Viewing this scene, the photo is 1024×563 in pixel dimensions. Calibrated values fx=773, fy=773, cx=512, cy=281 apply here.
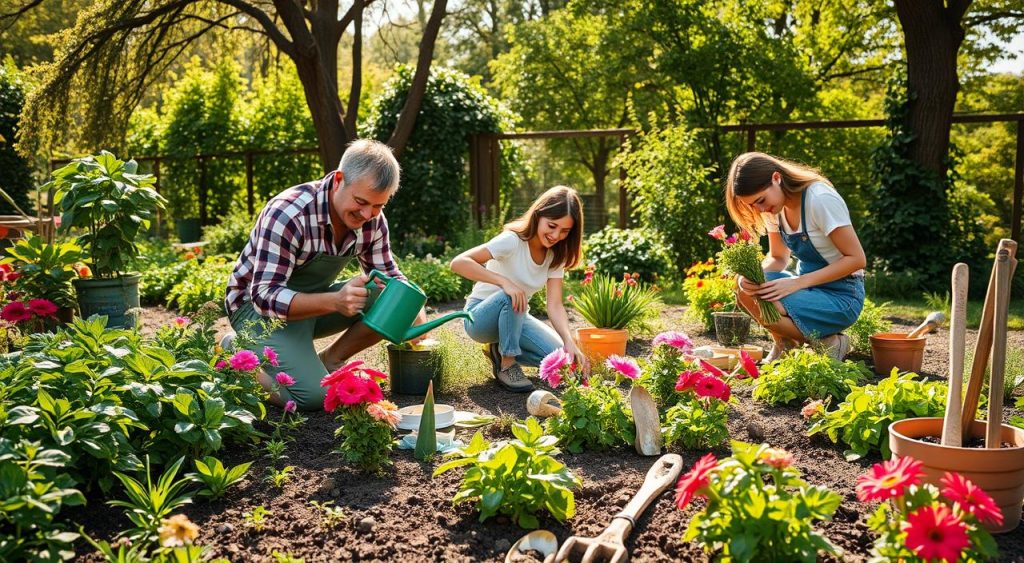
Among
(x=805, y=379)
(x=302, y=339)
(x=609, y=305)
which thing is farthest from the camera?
(x=609, y=305)

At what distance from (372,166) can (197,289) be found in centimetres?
383

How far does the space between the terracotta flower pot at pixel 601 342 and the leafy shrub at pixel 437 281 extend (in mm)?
2676

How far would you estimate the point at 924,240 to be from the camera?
742 cm

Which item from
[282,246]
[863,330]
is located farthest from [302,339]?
[863,330]

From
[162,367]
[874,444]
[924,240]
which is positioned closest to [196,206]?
[924,240]

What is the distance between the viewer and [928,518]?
141 cm

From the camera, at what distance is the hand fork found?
69.1 inches

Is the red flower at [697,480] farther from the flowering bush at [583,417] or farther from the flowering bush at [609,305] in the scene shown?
the flowering bush at [609,305]

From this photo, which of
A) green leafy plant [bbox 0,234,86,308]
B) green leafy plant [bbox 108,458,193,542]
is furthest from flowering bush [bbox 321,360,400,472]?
green leafy plant [bbox 0,234,86,308]

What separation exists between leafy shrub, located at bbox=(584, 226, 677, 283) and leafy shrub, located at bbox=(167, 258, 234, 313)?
313cm

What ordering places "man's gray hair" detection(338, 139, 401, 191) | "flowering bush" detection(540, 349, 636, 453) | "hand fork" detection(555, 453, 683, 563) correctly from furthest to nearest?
"man's gray hair" detection(338, 139, 401, 191)
"flowering bush" detection(540, 349, 636, 453)
"hand fork" detection(555, 453, 683, 563)

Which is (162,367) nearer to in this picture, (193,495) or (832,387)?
(193,495)

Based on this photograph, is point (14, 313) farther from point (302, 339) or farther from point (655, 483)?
point (655, 483)

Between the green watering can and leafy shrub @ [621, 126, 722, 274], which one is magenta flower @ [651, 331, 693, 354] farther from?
leafy shrub @ [621, 126, 722, 274]
